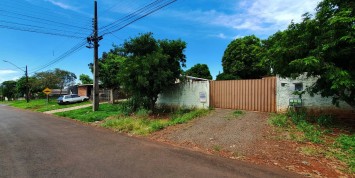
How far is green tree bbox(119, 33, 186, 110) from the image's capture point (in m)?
13.7

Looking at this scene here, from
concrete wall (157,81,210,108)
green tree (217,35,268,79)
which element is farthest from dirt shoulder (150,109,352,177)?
green tree (217,35,268,79)

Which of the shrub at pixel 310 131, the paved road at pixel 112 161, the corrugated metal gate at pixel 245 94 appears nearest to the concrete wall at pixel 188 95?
the corrugated metal gate at pixel 245 94

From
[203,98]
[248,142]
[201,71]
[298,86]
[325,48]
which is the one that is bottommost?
[248,142]

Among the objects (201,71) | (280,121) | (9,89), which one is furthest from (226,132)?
(9,89)

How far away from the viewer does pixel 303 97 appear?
402 inches

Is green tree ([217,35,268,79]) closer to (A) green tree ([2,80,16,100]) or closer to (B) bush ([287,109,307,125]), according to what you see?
(B) bush ([287,109,307,125])

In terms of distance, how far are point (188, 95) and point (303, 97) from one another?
268 inches

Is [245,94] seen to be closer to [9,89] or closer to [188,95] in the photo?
[188,95]

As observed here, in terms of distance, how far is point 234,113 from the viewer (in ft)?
38.1

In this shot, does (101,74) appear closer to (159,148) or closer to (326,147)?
(159,148)

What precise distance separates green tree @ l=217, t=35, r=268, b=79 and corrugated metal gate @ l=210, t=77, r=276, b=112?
1401cm

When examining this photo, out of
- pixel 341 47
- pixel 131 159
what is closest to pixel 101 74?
pixel 131 159

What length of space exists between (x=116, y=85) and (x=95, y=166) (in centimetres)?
2060

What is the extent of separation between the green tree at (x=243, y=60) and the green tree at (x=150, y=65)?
528 inches
